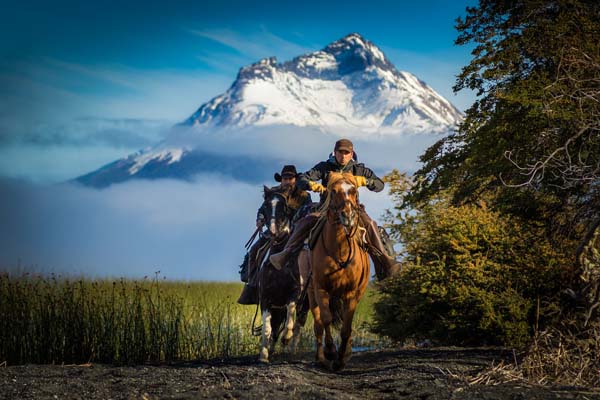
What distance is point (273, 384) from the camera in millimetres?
8391

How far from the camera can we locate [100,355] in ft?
45.3

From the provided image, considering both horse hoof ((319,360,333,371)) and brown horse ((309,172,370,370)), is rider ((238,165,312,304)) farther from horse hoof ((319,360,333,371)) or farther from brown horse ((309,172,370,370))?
horse hoof ((319,360,333,371))

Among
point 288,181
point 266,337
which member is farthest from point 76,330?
point 288,181

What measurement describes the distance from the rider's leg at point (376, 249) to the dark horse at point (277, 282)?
67.7 inches

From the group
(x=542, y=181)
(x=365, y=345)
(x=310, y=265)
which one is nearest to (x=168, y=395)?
(x=310, y=265)

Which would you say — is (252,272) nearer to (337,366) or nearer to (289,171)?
(289,171)

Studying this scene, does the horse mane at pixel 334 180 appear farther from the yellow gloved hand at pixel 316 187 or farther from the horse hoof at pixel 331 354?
the horse hoof at pixel 331 354

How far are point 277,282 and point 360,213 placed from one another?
260 cm

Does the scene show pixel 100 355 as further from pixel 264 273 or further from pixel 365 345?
pixel 365 345

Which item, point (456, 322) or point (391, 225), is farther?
point (391, 225)

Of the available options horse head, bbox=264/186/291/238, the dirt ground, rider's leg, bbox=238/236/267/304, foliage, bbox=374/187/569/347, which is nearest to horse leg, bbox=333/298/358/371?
the dirt ground

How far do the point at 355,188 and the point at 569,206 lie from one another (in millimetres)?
5925

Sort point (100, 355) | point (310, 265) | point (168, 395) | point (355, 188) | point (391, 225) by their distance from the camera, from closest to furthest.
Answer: point (168, 395) → point (355, 188) → point (310, 265) → point (100, 355) → point (391, 225)

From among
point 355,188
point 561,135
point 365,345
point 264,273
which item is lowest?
point 365,345
